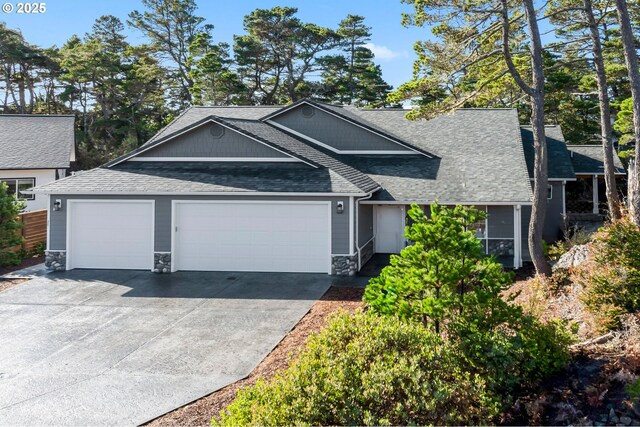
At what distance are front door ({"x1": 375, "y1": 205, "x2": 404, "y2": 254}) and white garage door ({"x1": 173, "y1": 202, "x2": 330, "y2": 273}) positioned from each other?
4272 mm

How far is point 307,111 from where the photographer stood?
761 inches

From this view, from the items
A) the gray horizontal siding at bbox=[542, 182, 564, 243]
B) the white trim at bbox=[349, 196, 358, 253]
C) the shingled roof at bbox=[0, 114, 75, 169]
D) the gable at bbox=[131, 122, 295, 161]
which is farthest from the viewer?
the shingled roof at bbox=[0, 114, 75, 169]

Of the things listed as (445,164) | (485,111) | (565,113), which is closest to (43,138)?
(445,164)

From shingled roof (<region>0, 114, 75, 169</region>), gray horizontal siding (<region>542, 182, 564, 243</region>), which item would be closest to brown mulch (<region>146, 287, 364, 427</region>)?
gray horizontal siding (<region>542, 182, 564, 243</region>)

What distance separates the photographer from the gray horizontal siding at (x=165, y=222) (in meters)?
13.3

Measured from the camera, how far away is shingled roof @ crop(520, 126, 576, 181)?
1972 cm

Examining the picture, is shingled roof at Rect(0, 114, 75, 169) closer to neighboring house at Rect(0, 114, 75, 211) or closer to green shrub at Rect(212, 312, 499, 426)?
neighboring house at Rect(0, 114, 75, 211)

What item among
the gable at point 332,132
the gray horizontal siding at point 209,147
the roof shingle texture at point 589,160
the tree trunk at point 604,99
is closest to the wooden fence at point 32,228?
the gray horizontal siding at point 209,147

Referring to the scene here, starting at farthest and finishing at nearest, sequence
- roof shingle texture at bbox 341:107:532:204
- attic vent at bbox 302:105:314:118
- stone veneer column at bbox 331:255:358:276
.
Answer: attic vent at bbox 302:105:314:118 → roof shingle texture at bbox 341:107:532:204 → stone veneer column at bbox 331:255:358:276

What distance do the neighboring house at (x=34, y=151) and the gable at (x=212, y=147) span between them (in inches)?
386

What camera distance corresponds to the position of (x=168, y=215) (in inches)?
544

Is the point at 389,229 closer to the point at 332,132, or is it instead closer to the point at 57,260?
the point at 332,132

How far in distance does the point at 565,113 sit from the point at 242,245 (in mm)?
25935

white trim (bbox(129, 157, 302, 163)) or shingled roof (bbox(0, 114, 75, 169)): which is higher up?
shingled roof (bbox(0, 114, 75, 169))
